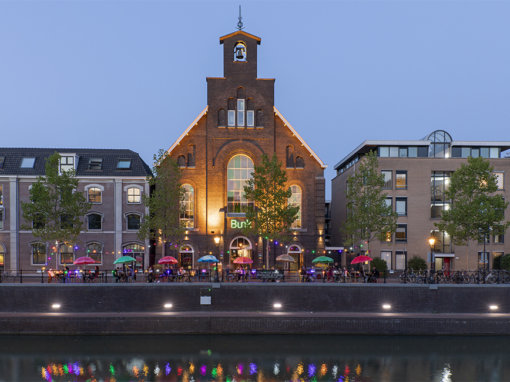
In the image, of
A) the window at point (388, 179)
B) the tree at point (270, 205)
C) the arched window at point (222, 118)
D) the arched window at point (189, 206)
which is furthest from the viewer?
the window at point (388, 179)

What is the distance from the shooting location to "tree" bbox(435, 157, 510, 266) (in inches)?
1538

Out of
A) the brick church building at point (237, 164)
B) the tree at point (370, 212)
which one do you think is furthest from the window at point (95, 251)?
the tree at point (370, 212)

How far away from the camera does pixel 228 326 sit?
29312 millimetres

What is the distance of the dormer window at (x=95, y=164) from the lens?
46531 mm

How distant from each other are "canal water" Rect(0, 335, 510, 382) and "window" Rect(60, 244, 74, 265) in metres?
16.6

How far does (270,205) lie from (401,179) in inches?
704

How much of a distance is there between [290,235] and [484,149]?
27.1 meters

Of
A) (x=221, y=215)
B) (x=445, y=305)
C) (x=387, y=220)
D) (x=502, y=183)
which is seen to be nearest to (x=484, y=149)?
(x=502, y=183)

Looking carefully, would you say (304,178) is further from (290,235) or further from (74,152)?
(74,152)

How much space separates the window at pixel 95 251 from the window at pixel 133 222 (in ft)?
12.2

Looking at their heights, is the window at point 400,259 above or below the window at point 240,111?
below

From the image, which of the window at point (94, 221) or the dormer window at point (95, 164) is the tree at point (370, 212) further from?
the dormer window at point (95, 164)

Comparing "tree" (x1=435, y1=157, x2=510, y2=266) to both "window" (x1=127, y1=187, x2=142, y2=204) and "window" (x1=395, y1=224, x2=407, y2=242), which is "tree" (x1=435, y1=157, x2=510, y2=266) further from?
"window" (x1=127, y1=187, x2=142, y2=204)

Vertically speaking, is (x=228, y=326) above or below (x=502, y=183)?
below
